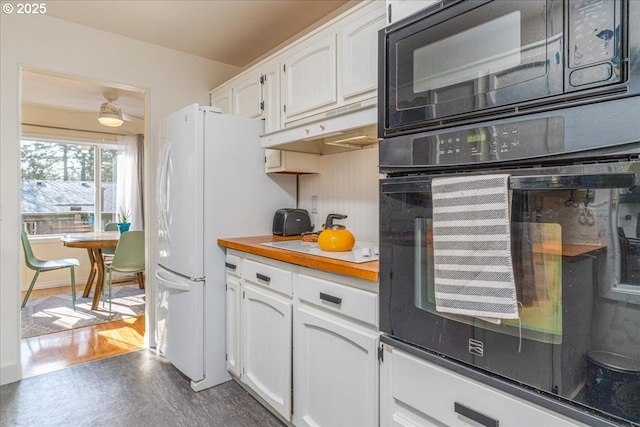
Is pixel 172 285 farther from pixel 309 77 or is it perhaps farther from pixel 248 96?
pixel 309 77

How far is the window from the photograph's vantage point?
4.59 meters

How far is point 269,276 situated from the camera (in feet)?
5.87

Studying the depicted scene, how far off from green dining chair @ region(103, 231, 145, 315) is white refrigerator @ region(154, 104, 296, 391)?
58.9 inches

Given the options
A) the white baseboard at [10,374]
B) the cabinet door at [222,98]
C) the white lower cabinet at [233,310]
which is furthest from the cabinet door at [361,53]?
the white baseboard at [10,374]

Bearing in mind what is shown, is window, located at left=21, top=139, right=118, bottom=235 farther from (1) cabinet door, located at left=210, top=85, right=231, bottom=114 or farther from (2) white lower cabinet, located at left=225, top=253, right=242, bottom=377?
(2) white lower cabinet, located at left=225, top=253, right=242, bottom=377

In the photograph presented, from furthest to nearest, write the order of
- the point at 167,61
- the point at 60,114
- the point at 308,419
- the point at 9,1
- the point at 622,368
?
the point at 60,114 → the point at 167,61 → the point at 9,1 → the point at 308,419 → the point at 622,368

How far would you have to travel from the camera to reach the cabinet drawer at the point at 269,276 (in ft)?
5.50

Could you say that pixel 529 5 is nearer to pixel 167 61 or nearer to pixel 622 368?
pixel 622 368

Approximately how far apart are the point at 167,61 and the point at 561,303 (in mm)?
3081

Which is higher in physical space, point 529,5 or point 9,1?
point 9,1

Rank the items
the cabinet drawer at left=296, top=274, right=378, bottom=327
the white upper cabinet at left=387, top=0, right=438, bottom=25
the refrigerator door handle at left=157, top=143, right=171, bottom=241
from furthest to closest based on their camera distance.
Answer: the refrigerator door handle at left=157, top=143, right=171, bottom=241, the cabinet drawer at left=296, top=274, right=378, bottom=327, the white upper cabinet at left=387, top=0, right=438, bottom=25

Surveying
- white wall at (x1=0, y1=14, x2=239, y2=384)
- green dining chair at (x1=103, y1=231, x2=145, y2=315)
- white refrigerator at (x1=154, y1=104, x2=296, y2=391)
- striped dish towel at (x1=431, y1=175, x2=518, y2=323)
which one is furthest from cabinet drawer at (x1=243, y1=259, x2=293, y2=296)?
green dining chair at (x1=103, y1=231, x2=145, y2=315)

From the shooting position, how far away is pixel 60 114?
4672 mm

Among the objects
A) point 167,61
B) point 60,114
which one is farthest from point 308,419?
point 60,114
